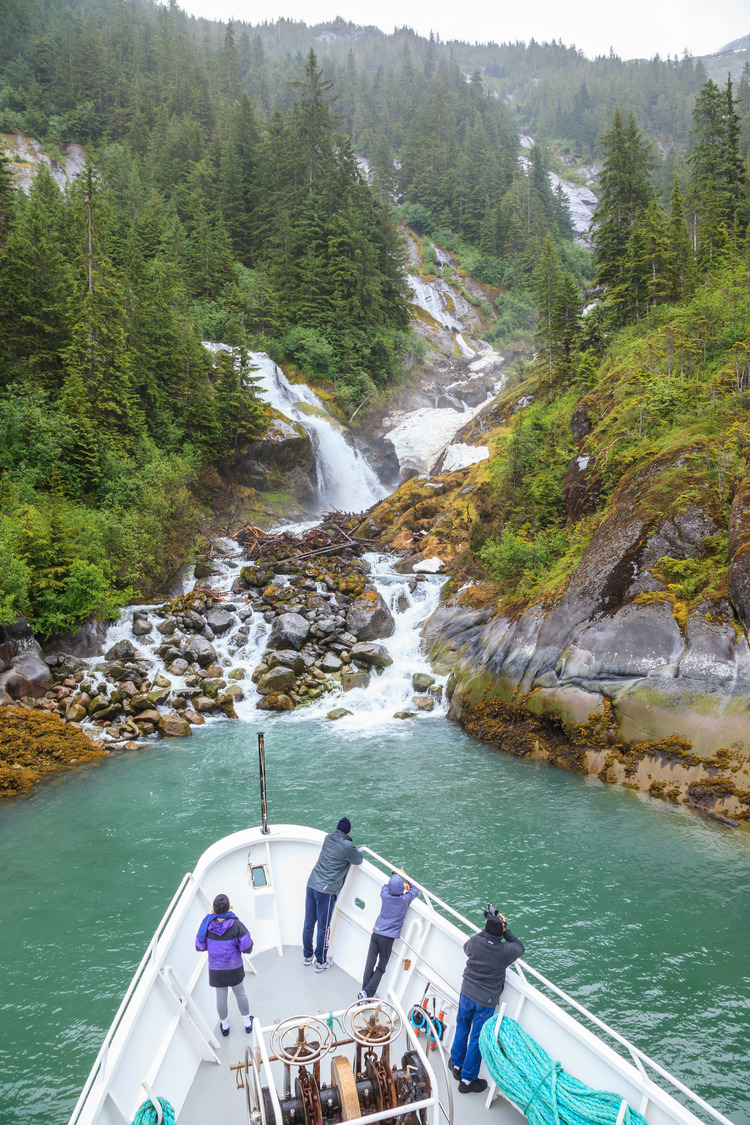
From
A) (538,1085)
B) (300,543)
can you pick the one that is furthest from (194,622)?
(538,1085)

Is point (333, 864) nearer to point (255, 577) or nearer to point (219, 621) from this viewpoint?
point (219, 621)

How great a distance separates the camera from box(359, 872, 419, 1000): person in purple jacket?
6.36m

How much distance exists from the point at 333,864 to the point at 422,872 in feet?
12.8

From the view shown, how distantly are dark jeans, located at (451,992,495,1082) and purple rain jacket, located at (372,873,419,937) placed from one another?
41.8 inches

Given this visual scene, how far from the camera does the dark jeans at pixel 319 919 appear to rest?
6.95m

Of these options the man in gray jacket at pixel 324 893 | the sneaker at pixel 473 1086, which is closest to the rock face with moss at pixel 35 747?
the man in gray jacket at pixel 324 893

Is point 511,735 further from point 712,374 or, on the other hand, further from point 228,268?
point 228,268

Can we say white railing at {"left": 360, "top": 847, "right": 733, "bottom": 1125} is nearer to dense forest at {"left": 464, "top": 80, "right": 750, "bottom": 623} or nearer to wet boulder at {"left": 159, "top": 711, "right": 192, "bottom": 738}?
dense forest at {"left": 464, "top": 80, "right": 750, "bottom": 623}

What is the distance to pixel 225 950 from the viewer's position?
5973mm

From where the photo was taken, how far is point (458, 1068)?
540 centimetres

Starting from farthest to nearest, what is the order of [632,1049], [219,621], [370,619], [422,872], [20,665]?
1. [370,619]
2. [219,621]
3. [20,665]
4. [422,872]
5. [632,1049]

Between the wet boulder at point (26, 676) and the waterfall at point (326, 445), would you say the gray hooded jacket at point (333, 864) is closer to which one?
the wet boulder at point (26, 676)

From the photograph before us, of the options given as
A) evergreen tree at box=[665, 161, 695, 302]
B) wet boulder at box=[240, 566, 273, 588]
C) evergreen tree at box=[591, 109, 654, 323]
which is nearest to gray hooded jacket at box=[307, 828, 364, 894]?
wet boulder at box=[240, 566, 273, 588]

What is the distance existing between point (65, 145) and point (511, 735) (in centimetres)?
7392
